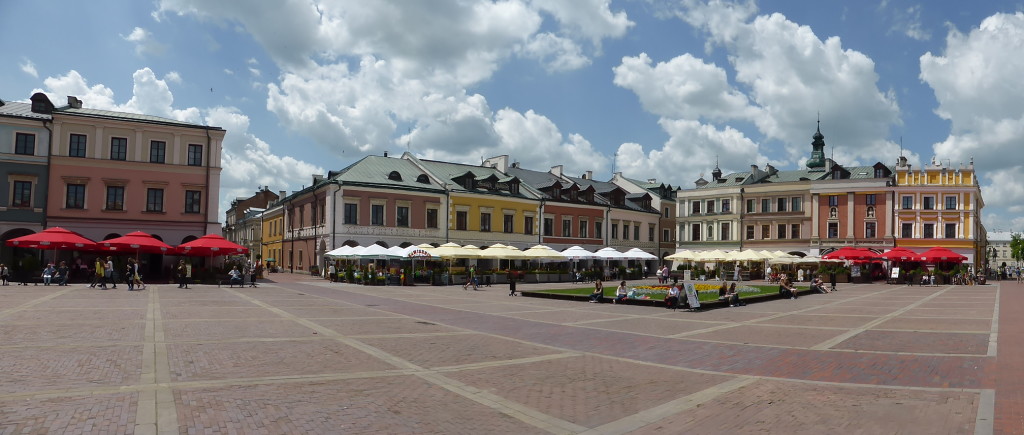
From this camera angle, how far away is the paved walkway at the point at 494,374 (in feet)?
23.7

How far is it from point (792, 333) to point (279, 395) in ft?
41.1

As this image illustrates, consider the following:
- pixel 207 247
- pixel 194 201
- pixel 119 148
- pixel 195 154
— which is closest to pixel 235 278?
pixel 207 247

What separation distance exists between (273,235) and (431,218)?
2294 centimetres

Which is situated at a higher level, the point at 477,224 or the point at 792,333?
the point at 477,224

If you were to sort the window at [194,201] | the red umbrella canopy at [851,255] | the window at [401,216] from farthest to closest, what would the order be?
the red umbrella canopy at [851,255] < the window at [401,216] < the window at [194,201]

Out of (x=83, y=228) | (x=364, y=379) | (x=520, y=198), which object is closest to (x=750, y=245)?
(x=520, y=198)

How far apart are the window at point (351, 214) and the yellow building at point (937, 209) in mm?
49669

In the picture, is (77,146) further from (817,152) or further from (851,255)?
(817,152)

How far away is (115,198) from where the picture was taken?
129ft

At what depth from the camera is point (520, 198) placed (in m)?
56.2

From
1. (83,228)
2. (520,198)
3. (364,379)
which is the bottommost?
(364,379)

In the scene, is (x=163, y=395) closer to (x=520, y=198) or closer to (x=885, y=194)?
(x=520, y=198)

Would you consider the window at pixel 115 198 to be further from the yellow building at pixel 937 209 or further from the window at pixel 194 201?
the yellow building at pixel 937 209

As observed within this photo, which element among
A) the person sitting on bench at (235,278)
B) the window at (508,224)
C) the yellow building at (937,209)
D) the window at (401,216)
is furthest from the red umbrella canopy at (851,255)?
the person sitting on bench at (235,278)
